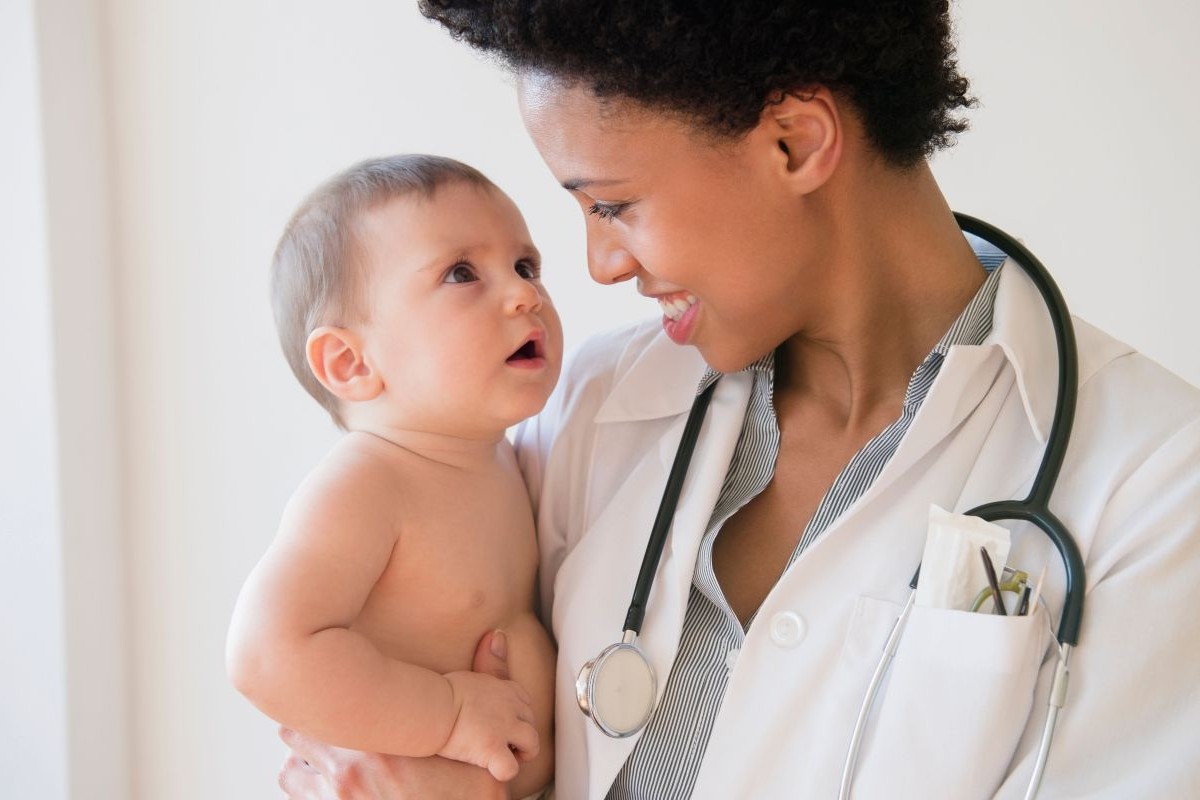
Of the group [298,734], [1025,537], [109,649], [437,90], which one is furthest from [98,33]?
[1025,537]

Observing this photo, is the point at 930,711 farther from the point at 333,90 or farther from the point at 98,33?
the point at 98,33

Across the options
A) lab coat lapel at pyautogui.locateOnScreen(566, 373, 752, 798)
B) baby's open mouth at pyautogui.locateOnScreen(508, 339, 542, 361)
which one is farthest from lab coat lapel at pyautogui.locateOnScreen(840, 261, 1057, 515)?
baby's open mouth at pyautogui.locateOnScreen(508, 339, 542, 361)

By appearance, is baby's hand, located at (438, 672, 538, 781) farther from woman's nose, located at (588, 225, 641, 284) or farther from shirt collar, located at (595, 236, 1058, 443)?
woman's nose, located at (588, 225, 641, 284)

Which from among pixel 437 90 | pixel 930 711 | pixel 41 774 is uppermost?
pixel 437 90

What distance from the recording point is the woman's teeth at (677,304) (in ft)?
4.64

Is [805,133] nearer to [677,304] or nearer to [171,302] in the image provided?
[677,304]

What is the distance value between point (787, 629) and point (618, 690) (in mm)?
199

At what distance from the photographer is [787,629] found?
50.4 inches

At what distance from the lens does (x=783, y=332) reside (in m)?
1.43

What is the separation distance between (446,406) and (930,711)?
2.17 ft

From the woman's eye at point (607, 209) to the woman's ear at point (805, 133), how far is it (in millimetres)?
170

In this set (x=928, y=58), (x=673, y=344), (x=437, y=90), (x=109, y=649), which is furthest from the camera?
(x=109, y=649)

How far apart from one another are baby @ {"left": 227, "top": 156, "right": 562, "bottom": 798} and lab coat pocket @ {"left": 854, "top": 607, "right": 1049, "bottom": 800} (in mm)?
432

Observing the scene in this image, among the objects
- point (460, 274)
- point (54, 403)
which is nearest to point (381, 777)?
point (460, 274)
